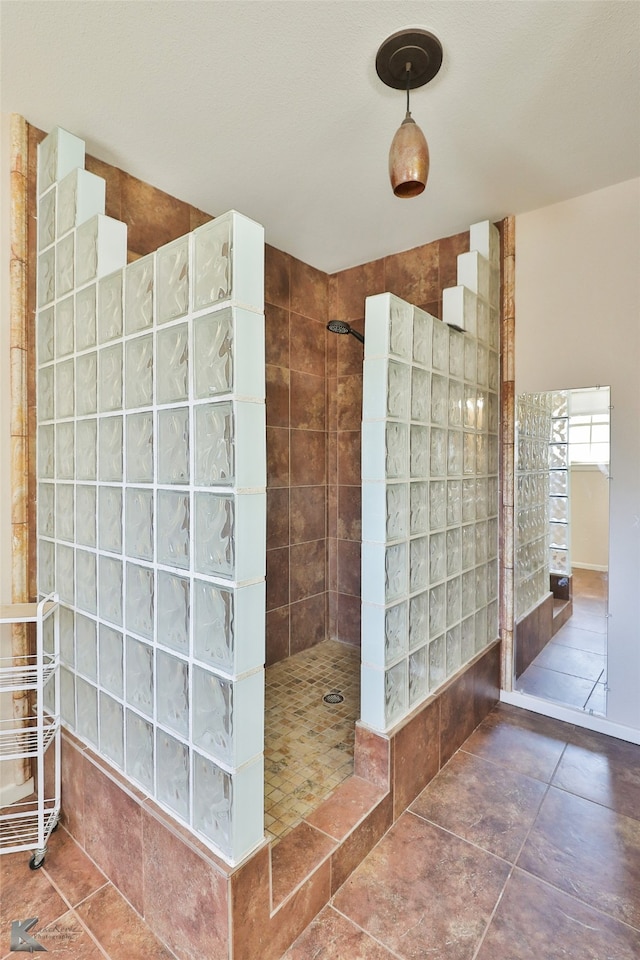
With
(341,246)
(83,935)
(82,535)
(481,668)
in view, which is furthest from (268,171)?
(83,935)

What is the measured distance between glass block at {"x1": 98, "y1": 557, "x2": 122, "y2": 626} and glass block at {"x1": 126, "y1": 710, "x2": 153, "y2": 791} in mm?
258

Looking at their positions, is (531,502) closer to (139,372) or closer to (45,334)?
(139,372)

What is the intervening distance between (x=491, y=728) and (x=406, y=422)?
140 centimetres

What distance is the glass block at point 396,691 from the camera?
57.0 inches

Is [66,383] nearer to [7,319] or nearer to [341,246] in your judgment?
[7,319]

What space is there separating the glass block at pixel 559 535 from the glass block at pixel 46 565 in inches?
79.8

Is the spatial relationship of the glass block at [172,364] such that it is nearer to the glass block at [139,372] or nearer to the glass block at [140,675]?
the glass block at [139,372]

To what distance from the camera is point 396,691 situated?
150cm

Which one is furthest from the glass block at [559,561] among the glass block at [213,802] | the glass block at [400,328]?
the glass block at [213,802]

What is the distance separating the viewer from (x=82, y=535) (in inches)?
54.0

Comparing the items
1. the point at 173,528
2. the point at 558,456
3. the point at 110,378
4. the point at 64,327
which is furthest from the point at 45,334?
the point at 558,456

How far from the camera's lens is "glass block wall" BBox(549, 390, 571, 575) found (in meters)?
2.01

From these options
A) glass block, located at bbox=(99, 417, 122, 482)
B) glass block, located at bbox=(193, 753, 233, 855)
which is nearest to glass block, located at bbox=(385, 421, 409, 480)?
glass block, located at bbox=(99, 417, 122, 482)

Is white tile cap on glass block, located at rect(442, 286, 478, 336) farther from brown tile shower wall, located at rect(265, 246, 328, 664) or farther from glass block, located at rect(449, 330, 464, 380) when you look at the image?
brown tile shower wall, located at rect(265, 246, 328, 664)
